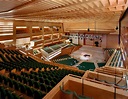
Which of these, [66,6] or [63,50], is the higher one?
[66,6]

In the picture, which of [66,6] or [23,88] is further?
[66,6]

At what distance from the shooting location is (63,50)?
22.5 m

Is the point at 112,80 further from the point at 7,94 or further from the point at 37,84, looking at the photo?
the point at 7,94

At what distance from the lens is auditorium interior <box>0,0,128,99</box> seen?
16.4 ft

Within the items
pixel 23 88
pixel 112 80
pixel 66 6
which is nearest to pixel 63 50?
pixel 112 80

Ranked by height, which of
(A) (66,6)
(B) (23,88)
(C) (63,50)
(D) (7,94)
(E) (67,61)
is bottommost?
(E) (67,61)

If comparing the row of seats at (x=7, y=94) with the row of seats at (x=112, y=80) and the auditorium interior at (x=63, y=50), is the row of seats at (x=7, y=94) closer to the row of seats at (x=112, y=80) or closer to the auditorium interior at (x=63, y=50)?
the auditorium interior at (x=63, y=50)

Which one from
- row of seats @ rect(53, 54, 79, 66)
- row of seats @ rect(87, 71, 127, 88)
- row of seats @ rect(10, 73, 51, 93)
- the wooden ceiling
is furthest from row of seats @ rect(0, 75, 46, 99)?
row of seats @ rect(53, 54, 79, 66)

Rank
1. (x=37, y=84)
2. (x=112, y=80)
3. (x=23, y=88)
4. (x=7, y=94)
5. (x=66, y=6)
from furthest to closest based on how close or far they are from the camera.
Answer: (x=112, y=80) → (x=66, y=6) → (x=37, y=84) → (x=23, y=88) → (x=7, y=94)

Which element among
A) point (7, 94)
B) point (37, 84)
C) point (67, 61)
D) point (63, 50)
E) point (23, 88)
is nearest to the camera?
point (7, 94)

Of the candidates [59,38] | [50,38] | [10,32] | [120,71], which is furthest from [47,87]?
[59,38]

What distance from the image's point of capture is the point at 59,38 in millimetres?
27344

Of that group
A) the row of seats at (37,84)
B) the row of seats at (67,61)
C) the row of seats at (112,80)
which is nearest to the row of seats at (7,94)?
the row of seats at (37,84)

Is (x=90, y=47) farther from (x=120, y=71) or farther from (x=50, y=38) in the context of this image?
(x=120, y=71)
